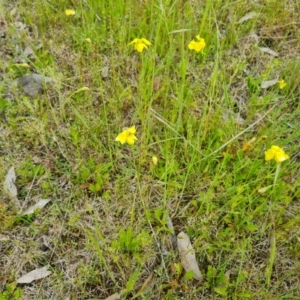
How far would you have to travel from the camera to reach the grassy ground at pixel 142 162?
1244 millimetres

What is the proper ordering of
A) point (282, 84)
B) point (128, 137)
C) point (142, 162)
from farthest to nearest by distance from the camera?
point (282, 84), point (142, 162), point (128, 137)

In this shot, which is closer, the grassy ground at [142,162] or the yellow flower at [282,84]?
the grassy ground at [142,162]

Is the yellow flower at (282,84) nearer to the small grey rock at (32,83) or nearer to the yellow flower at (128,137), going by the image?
the yellow flower at (128,137)

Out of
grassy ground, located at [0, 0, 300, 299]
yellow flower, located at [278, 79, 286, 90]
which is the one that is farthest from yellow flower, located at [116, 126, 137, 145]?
Answer: yellow flower, located at [278, 79, 286, 90]

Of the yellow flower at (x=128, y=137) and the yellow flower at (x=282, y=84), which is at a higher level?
the yellow flower at (x=128, y=137)

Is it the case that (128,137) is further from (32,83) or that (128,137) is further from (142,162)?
(32,83)

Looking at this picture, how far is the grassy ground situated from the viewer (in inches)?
49.0

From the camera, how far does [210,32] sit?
1784 mm

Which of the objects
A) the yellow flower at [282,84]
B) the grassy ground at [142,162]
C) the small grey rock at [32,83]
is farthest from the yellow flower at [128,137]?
the yellow flower at [282,84]

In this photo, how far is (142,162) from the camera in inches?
56.7

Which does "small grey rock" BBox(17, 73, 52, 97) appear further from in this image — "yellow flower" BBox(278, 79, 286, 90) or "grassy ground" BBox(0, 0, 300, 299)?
"yellow flower" BBox(278, 79, 286, 90)

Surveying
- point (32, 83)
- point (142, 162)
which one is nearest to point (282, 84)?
point (142, 162)

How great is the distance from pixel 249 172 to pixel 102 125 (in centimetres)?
66

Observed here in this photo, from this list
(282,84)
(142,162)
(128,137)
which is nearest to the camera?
(128,137)
